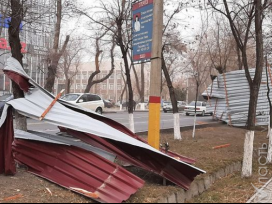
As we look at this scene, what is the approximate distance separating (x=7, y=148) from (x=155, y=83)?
3.03 meters

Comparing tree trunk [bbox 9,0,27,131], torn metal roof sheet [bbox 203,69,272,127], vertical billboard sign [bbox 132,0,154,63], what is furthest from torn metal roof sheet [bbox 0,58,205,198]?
torn metal roof sheet [bbox 203,69,272,127]

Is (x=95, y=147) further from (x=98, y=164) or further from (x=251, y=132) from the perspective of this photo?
(x=251, y=132)

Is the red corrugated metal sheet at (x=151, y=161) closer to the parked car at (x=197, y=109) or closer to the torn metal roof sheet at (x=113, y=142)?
the torn metal roof sheet at (x=113, y=142)

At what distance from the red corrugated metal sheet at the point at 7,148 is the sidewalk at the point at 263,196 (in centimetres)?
394

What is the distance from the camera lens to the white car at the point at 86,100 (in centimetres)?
2026

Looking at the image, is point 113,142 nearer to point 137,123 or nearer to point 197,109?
point 137,123

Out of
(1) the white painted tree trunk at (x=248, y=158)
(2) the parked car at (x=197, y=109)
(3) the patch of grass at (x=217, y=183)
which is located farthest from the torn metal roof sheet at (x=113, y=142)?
(2) the parked car at (x=197, y=109)

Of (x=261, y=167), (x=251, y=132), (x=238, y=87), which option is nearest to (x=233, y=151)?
(x=261, y=167)

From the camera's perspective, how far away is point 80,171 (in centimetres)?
446

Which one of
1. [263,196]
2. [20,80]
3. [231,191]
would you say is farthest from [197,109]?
[20,80]

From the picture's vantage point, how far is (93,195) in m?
4.00

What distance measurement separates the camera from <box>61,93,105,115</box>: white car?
20264 millimetres

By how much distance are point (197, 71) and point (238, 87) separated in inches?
134

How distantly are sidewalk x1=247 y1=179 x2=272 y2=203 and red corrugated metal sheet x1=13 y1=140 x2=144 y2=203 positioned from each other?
1970 mm
